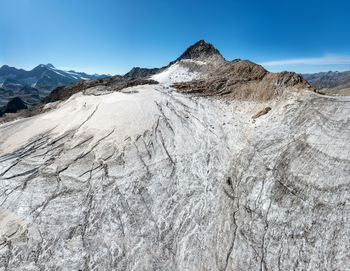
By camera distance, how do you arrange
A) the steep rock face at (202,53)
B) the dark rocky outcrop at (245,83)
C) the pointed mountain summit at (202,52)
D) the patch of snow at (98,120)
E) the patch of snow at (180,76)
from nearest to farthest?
the patch of snow at (98,120) < the dark rocky outcrop at (245,83) < the patch of snow at (180,76) < the steep rock face at (202,53) < the pointed mountain summit at (202,52)

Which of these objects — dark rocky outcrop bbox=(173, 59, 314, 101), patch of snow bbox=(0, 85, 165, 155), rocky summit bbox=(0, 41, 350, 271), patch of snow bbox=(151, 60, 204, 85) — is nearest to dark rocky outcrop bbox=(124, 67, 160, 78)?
patch of snow bbox=(151, 60, 204, 85)

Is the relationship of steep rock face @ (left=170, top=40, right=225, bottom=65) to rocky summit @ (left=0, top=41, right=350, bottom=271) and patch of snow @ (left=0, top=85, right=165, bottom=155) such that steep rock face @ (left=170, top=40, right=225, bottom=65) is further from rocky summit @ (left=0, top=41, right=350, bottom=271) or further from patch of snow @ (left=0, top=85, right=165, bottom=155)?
rocky summit @ (left=0, top=41, right=350, bottom=271)

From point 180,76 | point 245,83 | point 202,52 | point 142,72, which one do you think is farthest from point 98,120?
point 142,72

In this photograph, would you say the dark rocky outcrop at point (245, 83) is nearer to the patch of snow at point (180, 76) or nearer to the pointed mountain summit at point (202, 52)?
the patch of snow at point (180, 76)

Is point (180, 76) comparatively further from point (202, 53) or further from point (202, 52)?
point (202, 52)

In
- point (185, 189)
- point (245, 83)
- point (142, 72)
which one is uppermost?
point (142, 72)

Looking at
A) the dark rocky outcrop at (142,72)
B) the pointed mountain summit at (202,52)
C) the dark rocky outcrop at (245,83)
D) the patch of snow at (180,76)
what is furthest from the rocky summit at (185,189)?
the dark rocky outcrop at (142,72)
